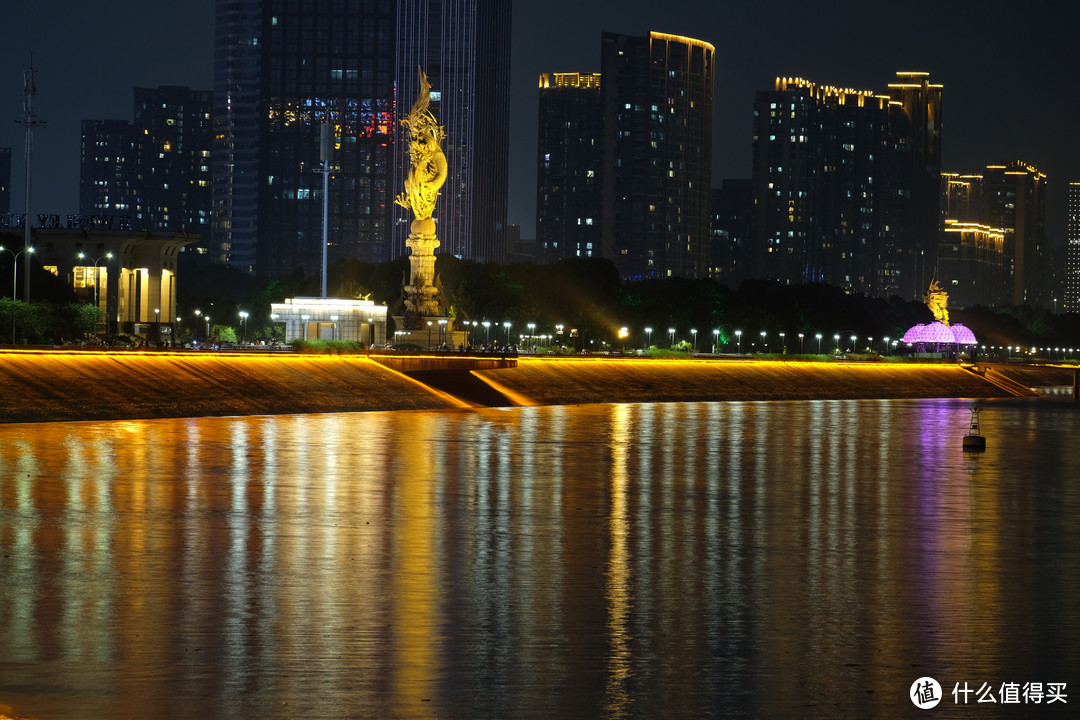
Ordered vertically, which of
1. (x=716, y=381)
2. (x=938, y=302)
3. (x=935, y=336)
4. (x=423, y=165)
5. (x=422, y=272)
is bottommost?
(x=716, y=381)

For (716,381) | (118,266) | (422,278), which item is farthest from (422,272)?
(118,266)

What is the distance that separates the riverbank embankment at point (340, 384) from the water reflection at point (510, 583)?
13212 mm

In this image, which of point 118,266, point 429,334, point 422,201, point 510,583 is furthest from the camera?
point 118,266

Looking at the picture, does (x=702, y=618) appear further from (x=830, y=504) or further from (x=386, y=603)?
(x=830, y=504)

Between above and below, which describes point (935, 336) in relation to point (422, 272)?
below

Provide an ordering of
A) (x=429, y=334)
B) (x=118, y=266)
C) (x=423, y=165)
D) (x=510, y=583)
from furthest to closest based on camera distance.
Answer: (x=118, y=266)
(x=423, y=165)
(x=429, y=334)
(x=510, y=583)

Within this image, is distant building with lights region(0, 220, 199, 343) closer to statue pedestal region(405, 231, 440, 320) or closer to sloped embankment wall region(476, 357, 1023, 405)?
statue pedestal region(405, 231, 440, 320)

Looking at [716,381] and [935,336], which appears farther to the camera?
[935,336]

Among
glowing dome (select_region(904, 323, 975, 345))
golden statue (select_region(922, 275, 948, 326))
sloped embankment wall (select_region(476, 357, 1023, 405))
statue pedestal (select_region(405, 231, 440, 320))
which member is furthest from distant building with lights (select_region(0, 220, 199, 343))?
golden statue (select_region(922, 275, 948, 326))

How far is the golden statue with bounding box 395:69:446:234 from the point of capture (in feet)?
300

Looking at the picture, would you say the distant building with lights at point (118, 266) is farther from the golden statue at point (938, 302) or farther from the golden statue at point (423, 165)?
the golden statue at point (938, 302)

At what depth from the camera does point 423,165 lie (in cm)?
9281

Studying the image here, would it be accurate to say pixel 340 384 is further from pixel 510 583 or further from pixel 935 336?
pixel 935 336

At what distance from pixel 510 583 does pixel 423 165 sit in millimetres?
76067
